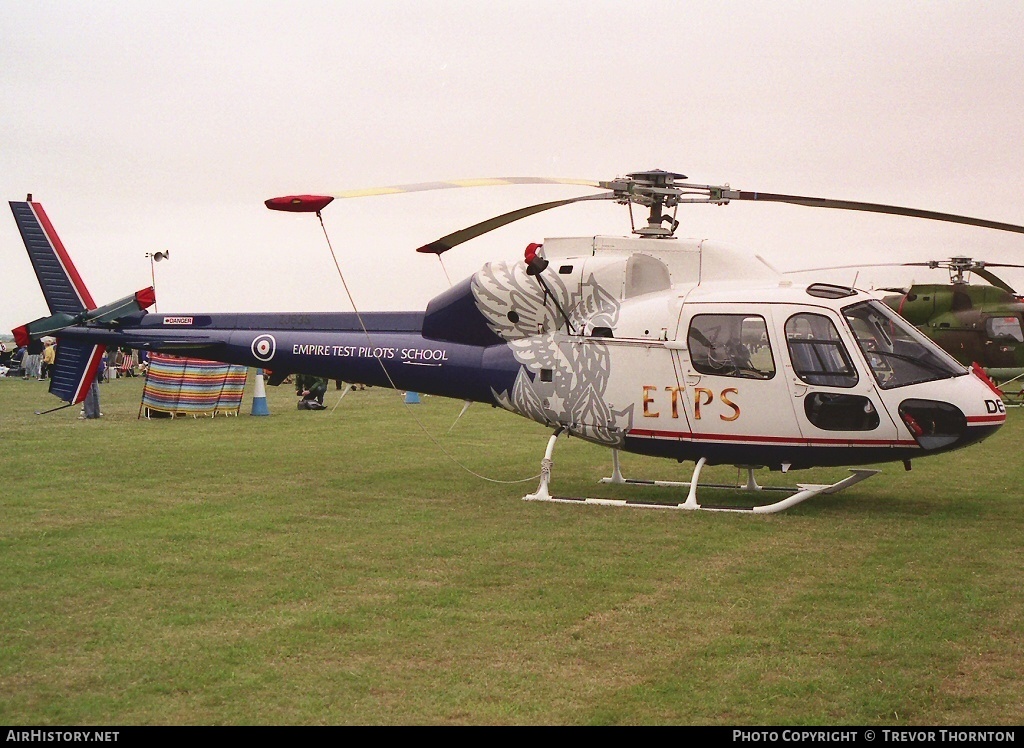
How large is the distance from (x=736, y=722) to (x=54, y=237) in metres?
13.2

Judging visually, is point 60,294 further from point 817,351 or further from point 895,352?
point 895,352

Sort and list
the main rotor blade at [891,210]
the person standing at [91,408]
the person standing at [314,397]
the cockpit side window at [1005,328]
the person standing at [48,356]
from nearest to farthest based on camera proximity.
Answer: the main rotor blade at [891,210] → the person standing at [91,408] → the cockpit side window at [1005,328] → the person standing at [314,397] → the person standing at [48,356]

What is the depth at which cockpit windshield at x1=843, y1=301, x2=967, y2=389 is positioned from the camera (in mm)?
10641

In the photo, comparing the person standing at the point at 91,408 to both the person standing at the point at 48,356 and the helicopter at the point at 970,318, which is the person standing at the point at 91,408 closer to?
the person standing at the point at 48,356

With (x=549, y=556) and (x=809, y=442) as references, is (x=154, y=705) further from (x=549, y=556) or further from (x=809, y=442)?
(x=809, y=442)

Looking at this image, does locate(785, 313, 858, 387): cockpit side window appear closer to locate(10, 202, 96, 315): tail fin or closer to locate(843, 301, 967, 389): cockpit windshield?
locate(843, 301, 967, 389): cockpit windshield

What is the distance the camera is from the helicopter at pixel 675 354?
10656 mm

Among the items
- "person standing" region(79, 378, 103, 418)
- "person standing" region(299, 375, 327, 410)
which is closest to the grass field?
"person standing" region(79, 378, 103, 418)

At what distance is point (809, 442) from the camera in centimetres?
1089

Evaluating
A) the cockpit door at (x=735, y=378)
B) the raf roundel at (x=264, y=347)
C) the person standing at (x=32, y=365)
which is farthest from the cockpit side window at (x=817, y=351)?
the person standing at (x=32, y=365)

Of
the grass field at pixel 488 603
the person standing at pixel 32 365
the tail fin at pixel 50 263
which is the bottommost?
the person standing at pixel 32 365

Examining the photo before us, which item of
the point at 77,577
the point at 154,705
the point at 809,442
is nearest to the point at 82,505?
the point at 77,577

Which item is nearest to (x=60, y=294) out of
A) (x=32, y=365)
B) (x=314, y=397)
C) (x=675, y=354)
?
(x=675, y=354)

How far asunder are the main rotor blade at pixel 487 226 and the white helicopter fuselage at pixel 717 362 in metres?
0.82
